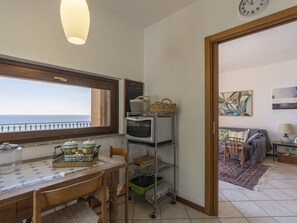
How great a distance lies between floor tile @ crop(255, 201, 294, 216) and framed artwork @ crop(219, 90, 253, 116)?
3.13 metres

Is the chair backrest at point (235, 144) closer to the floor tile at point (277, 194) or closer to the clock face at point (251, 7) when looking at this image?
the floor tile at point (277, 194)

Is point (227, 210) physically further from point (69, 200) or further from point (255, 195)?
point (69, 200)

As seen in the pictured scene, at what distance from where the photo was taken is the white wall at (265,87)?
4.16 meters

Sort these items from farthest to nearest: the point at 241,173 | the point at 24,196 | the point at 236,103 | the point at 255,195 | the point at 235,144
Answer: the point at 236,103
the point at 235,144
the point at 241,173
the point at 255,195
the point at 24,196

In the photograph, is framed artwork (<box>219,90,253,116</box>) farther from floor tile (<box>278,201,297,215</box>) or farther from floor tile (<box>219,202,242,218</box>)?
floor tile (<box>219,202,242,218</box>)

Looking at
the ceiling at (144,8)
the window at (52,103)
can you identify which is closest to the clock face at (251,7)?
the ceiling at (144,8)

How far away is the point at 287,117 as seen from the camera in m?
4.18

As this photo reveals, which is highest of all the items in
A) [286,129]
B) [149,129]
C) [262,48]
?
[262,48]

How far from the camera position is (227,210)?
6.68ft

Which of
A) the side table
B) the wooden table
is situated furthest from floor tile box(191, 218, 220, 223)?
the side table

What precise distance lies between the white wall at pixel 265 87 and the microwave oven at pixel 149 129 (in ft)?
12.2

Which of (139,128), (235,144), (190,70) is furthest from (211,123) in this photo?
(235,144)

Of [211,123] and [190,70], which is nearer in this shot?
[211,123]

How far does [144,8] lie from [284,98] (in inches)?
165
